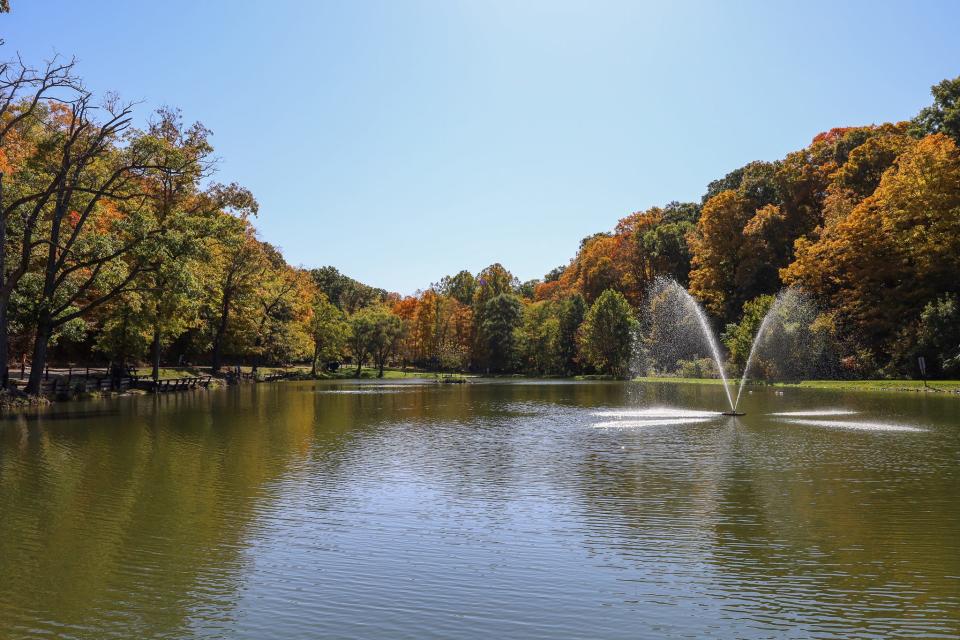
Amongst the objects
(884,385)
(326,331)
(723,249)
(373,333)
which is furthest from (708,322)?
(326,331)

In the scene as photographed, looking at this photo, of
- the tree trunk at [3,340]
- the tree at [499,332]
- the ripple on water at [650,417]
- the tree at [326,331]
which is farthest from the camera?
the tree at [499,332]

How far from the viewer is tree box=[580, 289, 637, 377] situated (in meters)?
89.2

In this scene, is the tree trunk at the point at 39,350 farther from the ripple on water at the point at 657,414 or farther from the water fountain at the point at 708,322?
the water fountain at the point at 708,322

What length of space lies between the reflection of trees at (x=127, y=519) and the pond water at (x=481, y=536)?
55 millimetres

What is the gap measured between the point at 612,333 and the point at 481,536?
3150 inches

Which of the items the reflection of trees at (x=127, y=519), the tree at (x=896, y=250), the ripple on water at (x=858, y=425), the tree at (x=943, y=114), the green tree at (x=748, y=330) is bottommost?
the reflection of trees at (x=127, y=519)

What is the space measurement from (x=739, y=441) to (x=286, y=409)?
908 inches

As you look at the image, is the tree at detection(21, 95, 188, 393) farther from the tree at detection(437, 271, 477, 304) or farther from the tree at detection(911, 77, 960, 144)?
the tree at detection(437, 271, 477, 304)

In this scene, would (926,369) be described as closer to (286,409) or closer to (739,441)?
(739,441)

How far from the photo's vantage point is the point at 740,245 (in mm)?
78750

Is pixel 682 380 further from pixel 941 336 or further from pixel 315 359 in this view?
pixel 315 359

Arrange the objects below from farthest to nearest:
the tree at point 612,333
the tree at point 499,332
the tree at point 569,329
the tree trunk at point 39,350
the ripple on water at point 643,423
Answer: the tree at point 499,332
the tree at point 569,329
the tree at point 612,333
the tree trunk at point 39,350
the ripple on water at point 643,423

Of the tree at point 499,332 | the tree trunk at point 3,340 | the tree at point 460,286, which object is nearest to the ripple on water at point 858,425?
the tree trunk at point 3,340

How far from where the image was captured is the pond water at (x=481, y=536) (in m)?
7.75
